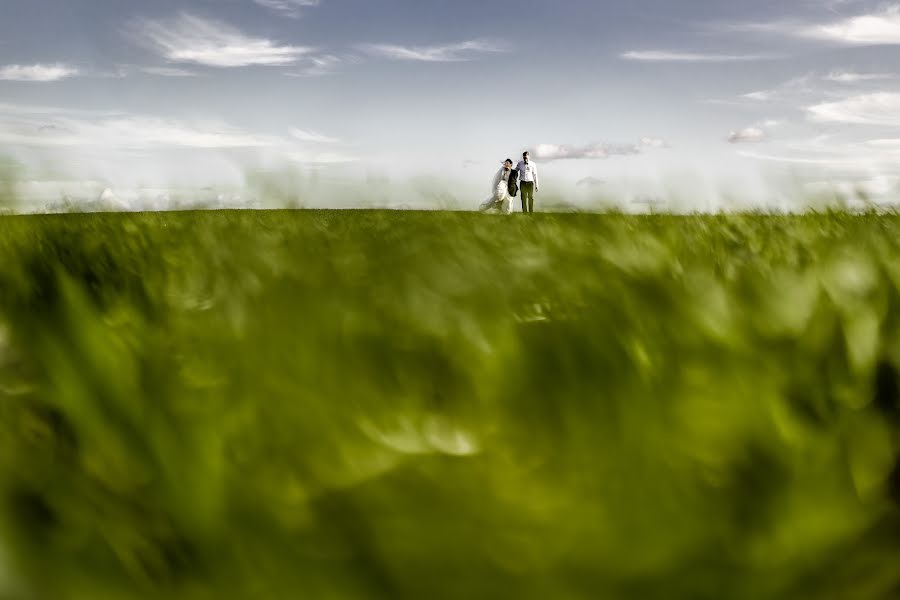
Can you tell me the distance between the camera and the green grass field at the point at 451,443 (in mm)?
518

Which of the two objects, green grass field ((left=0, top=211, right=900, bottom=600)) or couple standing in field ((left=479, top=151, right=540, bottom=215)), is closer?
green grass field ((left=0, top=211, right=900, bottom=600))

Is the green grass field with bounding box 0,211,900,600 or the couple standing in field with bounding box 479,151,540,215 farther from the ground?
the couple standing in field with bounding box 479,151,540,215

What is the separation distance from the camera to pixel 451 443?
1.74 ft

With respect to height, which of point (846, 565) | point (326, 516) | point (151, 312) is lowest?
point (846, 565)

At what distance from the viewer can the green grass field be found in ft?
1.70

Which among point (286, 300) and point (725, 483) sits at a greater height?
point (286, 300)

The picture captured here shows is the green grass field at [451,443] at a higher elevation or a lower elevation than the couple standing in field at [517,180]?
lower

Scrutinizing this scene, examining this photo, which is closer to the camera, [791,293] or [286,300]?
[286,300]

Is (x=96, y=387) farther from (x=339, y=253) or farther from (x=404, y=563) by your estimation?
(x=339, y=253)

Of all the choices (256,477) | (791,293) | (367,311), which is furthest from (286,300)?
(791,293)

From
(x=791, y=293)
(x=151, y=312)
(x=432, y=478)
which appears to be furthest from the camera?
(x=151, y=312)

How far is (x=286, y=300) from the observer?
0.67 meters

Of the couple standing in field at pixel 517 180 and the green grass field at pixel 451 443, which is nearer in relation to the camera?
the green grass field at pixel 451 443

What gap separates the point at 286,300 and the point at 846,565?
0.54m
